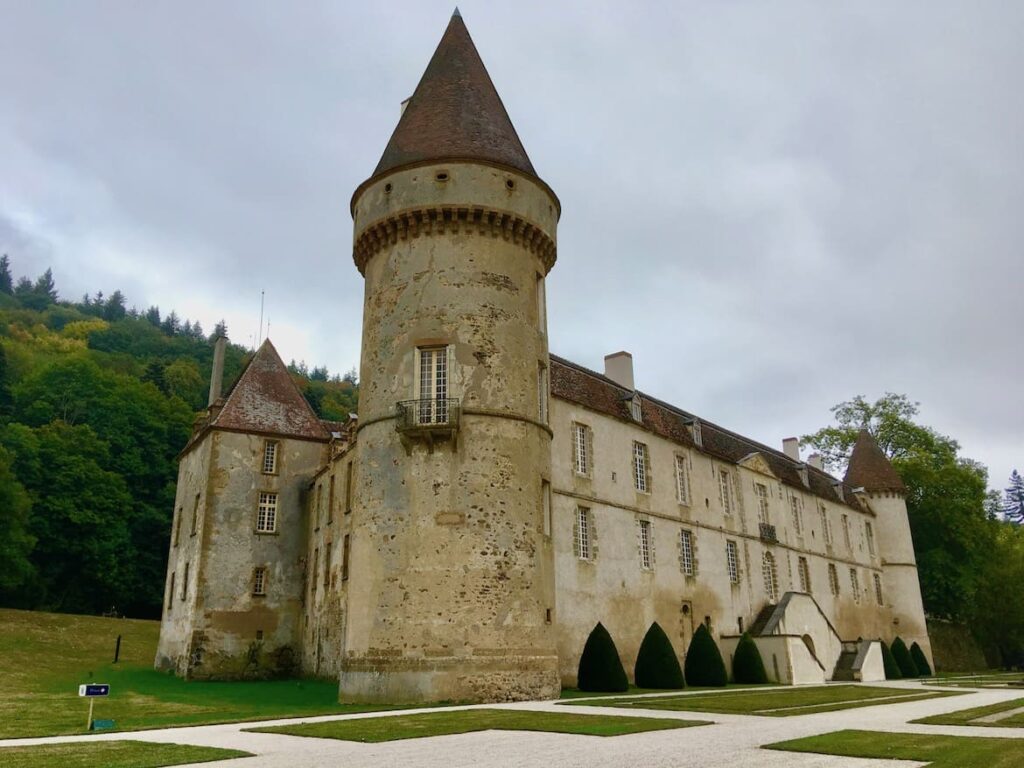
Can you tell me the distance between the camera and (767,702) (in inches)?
693

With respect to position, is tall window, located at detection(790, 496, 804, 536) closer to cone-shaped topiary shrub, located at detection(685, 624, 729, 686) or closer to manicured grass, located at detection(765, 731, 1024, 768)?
cone-shaped topiary shrub, located at detection(685, 624, 729, 686)

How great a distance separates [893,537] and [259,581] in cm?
3536

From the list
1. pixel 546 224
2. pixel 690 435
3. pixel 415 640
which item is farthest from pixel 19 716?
pixel 690 435

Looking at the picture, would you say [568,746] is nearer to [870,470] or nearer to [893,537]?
→ [893,537]

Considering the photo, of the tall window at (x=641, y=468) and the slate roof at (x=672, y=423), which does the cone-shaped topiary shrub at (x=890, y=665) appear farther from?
the tall window at (x=641, y=468)

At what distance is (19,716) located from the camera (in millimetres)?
15406

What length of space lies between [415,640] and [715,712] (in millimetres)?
6771

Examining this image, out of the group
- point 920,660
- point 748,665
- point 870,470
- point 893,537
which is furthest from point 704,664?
point 870,470

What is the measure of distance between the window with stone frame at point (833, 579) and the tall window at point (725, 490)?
10.7 metres

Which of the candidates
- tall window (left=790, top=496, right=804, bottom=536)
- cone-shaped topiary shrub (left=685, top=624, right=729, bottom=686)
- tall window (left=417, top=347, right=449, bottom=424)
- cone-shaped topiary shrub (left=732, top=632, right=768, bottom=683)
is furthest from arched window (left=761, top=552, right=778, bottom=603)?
tall window (left=417, top=347, right=449, bottom=424)

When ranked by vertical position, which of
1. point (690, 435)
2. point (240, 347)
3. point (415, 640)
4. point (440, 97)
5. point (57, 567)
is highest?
point (240, 347)

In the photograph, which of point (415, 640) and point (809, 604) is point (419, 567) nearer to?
point (415, 640)

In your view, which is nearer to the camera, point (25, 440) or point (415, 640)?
point (415, 640)

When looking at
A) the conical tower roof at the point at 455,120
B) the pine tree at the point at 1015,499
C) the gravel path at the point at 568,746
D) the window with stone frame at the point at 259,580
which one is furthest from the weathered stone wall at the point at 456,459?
the pine tree at the point at 1015,499
